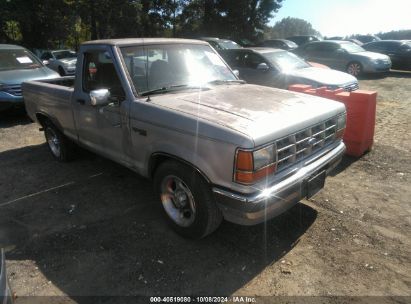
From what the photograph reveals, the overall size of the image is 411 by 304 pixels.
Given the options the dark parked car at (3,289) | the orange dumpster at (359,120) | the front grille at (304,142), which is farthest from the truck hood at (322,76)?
the dark parked car at (3,289)

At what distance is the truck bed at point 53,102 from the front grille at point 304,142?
3086 millimetres

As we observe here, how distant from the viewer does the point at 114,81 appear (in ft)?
13.6

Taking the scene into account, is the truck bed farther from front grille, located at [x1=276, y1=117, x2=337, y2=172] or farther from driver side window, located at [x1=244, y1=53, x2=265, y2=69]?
driver side window, located at [x1=244, y1=53, x2=265, y2=69]

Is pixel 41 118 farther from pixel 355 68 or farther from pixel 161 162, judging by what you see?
pixel 355 68

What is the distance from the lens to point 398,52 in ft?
55.4

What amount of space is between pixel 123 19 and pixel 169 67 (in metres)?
26.9

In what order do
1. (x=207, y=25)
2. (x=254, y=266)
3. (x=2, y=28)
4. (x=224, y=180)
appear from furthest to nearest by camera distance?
(x=207, y=25)
(x=2, y=28)
(x=254, y=266)
(x=224, y=180)

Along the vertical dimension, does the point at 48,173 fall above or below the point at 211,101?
below

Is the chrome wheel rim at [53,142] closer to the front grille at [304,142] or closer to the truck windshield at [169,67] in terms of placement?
the truck windshield at [169,67]

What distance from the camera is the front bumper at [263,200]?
3.02 m

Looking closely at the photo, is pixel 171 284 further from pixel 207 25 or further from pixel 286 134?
pixel 207 25

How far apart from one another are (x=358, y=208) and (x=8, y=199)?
14.6ft

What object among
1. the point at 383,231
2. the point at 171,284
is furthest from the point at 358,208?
the point at 171,284

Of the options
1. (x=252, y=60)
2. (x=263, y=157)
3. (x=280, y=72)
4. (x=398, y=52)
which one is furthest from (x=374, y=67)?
(x=263, y=157)
